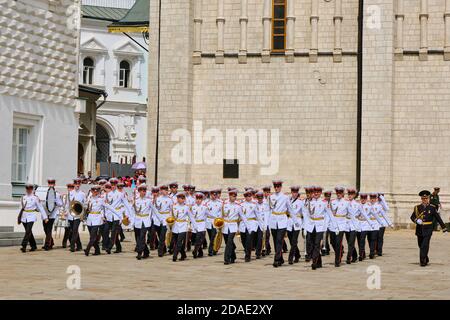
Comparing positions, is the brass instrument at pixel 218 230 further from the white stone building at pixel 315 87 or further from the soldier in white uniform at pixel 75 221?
the white stone building at pixel 315 87

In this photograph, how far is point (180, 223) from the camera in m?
24.1

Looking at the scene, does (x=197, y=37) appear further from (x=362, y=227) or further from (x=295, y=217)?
(x=295, y=217)

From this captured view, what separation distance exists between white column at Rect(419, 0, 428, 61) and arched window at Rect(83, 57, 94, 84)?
37335 mm

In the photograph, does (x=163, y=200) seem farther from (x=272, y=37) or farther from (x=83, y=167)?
(x=83, y=167)

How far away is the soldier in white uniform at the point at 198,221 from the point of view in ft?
80.2

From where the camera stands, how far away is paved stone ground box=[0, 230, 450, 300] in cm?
1656

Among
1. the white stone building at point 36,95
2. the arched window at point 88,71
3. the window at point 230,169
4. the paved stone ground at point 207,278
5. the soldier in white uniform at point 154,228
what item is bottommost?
the paved stone ground at point 207,278

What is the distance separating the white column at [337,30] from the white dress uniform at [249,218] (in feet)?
49.0

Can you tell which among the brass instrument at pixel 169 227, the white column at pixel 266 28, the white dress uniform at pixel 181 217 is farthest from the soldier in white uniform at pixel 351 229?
the white column at pixel 266 28

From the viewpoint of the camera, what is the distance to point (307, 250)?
2367cm

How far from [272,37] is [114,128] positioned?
32392 millimetres

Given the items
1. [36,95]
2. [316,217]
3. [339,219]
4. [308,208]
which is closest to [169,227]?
[308,208]

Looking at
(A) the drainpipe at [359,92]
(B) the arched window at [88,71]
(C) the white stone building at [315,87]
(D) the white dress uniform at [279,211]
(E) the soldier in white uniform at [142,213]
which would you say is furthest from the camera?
(B) the arched window at [88,71]

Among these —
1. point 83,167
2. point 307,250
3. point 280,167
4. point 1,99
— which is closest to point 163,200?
point 307,250
